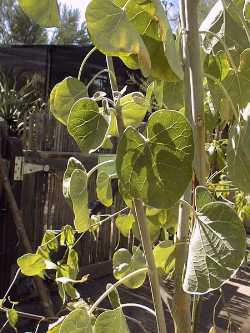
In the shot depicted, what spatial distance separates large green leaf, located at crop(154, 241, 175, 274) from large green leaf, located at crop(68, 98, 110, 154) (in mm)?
230

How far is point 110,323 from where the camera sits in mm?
568

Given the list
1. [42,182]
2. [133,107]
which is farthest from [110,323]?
[42,182]

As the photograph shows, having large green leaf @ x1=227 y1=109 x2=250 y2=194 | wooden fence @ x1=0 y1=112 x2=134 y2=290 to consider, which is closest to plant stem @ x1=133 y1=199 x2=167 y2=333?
large green leaf @ x1=227 y1=109 x2=250 y2=194

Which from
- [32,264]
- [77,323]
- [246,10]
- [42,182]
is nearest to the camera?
[77,323]

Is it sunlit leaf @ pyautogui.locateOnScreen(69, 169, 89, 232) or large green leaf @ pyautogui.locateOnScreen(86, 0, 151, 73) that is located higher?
large green leaf @ pyautogui.locateOnScreen(86, 0, 151, 73)

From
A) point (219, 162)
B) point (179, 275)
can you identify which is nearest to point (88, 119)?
point (179, 275)

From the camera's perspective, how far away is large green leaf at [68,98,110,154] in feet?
1.89

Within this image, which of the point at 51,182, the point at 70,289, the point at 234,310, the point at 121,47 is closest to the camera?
the point at 121,47

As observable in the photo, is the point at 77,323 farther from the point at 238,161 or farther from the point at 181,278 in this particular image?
the point at 238,161

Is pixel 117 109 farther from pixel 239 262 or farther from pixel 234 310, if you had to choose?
pixel 234 310

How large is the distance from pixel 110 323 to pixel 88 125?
23 cm

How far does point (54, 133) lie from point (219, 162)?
285 centimetres

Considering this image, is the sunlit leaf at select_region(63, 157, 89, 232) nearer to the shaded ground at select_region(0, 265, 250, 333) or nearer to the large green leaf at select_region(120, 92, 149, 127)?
the large green leaf at select_region(120, 92, 149, 127)

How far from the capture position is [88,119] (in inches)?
22.9
